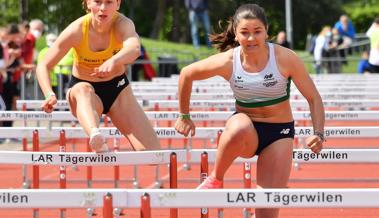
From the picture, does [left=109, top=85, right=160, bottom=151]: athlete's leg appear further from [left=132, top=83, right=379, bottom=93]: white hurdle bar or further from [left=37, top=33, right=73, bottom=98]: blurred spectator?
[left=37, top=33, right=73, bottom=98]: blurred spectator

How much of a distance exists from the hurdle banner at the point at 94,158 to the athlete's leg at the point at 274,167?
0.85 metres

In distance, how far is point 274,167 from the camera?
26.2 ft

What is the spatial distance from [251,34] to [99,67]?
5.51ft

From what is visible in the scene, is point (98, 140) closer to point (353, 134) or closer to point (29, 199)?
point (29, 199)

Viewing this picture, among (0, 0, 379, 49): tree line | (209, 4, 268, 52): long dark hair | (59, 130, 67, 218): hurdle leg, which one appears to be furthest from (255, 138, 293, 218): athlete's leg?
(0, 0, 379, 49): tree line

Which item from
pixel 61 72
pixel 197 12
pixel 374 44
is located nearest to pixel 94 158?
pixel 61 72

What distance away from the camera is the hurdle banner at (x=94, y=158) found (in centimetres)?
855

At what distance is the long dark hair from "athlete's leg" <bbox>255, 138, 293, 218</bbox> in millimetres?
868

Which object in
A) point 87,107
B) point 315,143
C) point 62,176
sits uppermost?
point 87,107

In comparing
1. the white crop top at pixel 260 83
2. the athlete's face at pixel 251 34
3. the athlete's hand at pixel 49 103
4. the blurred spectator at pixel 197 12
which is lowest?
the athlete's hand at pixel 49 103

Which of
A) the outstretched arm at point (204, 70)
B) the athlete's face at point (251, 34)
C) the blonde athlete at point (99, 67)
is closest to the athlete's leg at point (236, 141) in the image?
the outstretched arm at point (204, 70)

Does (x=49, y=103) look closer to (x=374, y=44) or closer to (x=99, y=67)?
(x=99, y=67)

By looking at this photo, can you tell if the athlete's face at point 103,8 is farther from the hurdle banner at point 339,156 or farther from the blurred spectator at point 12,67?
the blurred spectator at point 12,67

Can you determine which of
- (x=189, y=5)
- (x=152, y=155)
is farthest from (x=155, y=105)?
(x=189, y=5)
